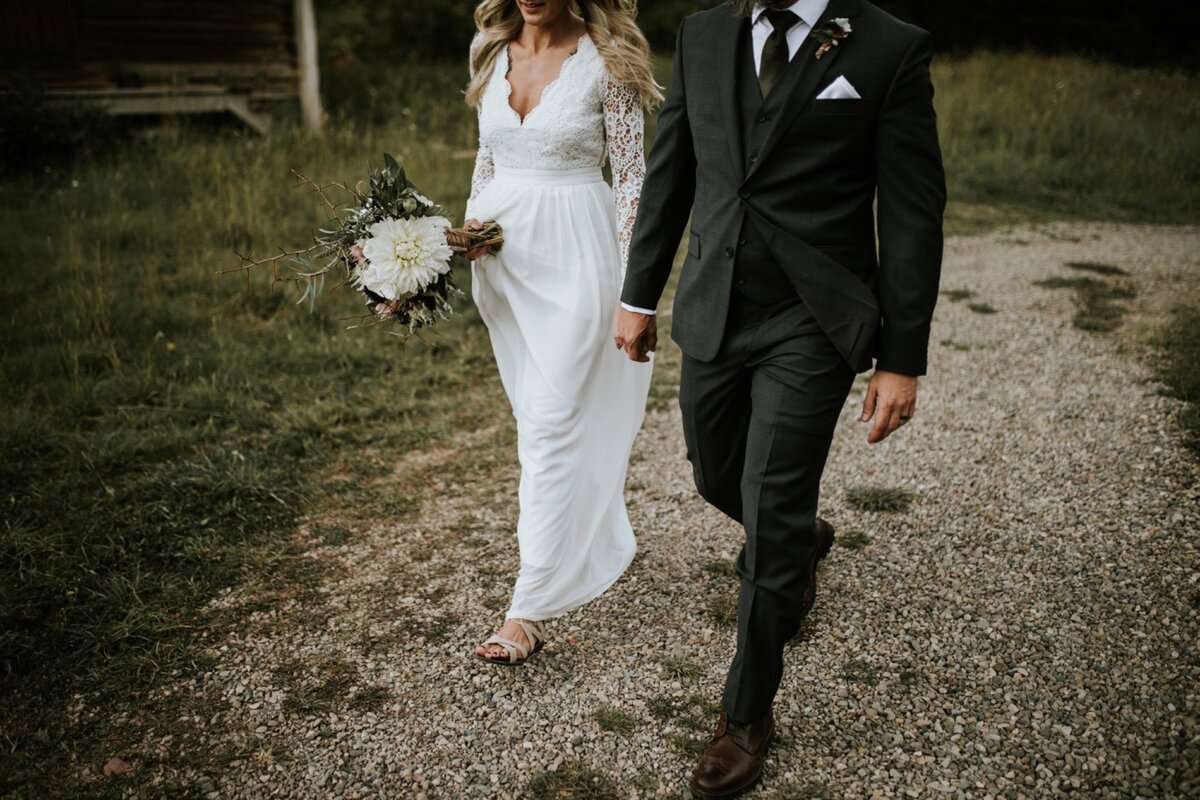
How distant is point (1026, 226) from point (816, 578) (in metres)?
8.21

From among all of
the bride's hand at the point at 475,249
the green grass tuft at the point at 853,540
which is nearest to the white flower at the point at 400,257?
the bride's hand at the point at 475,249

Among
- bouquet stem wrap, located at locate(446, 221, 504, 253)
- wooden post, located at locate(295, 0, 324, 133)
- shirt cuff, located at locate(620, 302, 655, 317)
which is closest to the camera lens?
shirt cuff, located at locate(620, 302, 655, 317)

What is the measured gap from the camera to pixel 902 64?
2.30 meters

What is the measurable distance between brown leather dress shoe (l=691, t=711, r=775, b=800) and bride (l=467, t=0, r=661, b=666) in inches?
33.6

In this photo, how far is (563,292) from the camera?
10.7 ft

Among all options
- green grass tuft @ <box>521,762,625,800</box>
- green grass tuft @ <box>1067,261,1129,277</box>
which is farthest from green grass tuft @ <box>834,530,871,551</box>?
green grass tuft @ <box>1067,261,1129,277</box>

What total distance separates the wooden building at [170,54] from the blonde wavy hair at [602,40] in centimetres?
946

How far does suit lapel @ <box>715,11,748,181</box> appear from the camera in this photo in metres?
2.47

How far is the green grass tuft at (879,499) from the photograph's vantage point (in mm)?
4383

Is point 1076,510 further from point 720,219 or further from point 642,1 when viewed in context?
point 642,1

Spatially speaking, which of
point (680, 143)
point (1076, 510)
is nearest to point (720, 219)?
point (680, 143)

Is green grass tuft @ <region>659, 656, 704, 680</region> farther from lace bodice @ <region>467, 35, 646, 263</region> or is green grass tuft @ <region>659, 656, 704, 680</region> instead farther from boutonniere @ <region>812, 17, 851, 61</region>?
boutonniere @ <region>812, 17, 851, 61</region>

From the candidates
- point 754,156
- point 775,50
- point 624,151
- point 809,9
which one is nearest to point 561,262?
point 624,151

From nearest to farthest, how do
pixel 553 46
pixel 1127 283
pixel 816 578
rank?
pixel 553 46 < pixel 816 578 < pixel 1127 283
